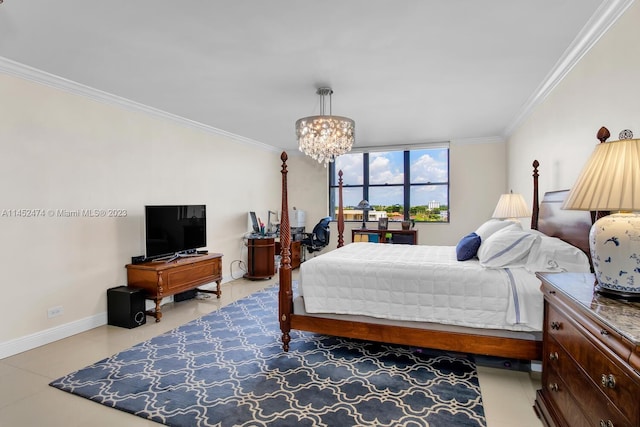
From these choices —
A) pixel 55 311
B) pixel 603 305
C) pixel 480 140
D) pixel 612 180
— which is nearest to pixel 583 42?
pixel 612 180

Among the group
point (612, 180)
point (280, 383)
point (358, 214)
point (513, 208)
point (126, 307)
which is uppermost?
point (612, 180)

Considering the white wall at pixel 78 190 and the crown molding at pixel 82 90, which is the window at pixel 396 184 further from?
the crown molding at pixel 82 90

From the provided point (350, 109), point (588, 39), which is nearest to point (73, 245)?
point (350, 109)

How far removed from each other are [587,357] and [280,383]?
1.86 m

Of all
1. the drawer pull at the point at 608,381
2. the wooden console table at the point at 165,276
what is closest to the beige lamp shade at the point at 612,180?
the drawer pull at the point at 608,381

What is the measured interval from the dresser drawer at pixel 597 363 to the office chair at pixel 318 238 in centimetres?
484

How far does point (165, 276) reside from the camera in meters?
3.82

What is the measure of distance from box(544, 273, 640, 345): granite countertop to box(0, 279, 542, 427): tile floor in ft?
2.95

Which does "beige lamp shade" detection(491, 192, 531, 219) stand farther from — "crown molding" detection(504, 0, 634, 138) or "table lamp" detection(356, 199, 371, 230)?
"table lamp" detection(356, 199, 371, 230)

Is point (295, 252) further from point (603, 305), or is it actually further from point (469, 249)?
point (603, 305)

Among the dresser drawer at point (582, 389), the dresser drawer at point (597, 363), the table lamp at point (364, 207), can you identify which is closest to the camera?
the dresser drawer at point (597, 363)

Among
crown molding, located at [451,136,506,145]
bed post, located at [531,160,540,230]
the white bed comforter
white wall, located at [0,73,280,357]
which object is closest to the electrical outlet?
white wall, located at [0,73,280,357]

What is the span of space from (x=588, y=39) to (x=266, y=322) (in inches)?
148

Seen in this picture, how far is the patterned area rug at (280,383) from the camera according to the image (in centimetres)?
207
